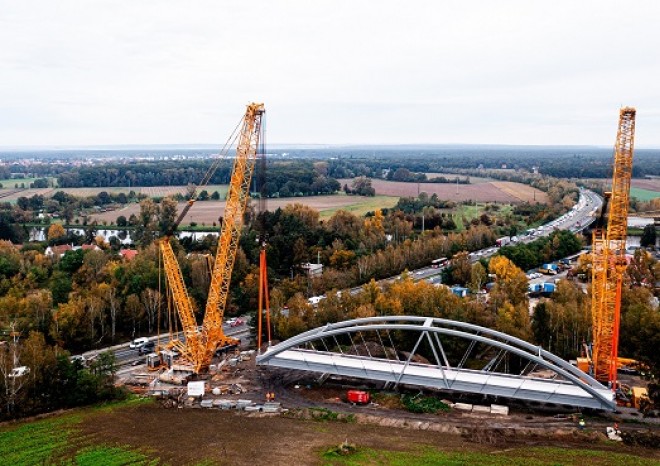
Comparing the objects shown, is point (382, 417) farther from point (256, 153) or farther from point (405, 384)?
point (256, 153)

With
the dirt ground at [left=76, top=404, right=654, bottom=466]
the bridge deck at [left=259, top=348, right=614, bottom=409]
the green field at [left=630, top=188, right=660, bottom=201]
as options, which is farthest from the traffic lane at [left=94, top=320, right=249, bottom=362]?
the green field at [left=630, top=188, right=660, bottom=201]

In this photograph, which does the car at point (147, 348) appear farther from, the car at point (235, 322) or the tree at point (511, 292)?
the tree at point (511, 292)

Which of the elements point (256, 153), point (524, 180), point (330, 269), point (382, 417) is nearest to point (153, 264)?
point (330, 269)

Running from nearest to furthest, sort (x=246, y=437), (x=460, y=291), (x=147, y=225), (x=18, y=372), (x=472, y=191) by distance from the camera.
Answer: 1. (x=246, y=437)
2. (x=18, y=372)
3. (x=460, y=291)
4. (x=147, y=225)
5. (x=472, y=191)

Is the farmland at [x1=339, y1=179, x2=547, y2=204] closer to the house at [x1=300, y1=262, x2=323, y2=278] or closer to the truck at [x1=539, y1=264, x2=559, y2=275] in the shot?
the truck at [x1=539, y1=264, x2=559, y2=275]

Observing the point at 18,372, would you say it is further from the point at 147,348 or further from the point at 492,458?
the point at 492,458

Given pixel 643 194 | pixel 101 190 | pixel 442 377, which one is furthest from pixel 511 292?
pixel 101 190

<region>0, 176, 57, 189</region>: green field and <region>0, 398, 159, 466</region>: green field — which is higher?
<region>0, 176, 57, 189</region>: green field

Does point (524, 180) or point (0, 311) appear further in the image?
point (524, 180)
